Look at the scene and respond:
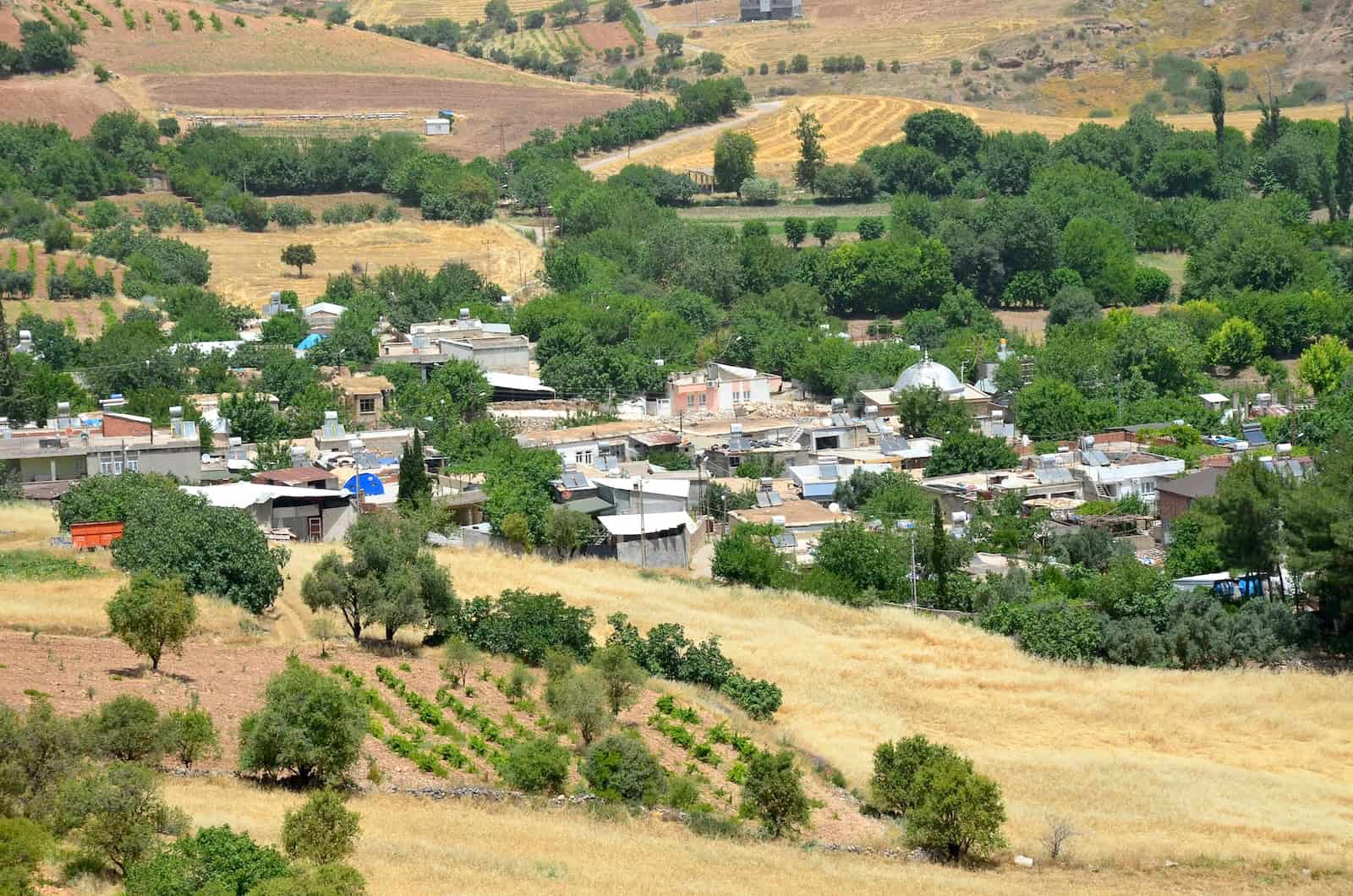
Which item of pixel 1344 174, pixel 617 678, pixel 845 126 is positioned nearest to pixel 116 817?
pixel 617 678

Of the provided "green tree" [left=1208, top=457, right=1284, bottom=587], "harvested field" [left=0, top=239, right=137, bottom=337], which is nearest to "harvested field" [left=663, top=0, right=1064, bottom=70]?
"harvested field" [left=0, top=239, right=137, bottom=337]

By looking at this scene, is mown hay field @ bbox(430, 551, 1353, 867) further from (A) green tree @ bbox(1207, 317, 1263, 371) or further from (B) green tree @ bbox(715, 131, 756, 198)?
(B) green tree @ bbox(715, 131, 756, 198)

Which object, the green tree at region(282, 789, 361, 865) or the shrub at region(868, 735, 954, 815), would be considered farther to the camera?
the shrub at region(868, 735, 954, 815)

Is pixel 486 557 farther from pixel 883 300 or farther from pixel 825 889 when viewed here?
pixel 883 300

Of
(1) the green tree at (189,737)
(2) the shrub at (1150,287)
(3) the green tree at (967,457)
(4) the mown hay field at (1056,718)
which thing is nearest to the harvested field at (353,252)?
(2) the shrub at (1150,287)

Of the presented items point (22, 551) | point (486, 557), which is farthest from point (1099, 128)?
point (22, 551)

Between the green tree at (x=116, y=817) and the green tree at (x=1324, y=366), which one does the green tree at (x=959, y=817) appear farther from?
the green tree at (x=1324, y=366)
